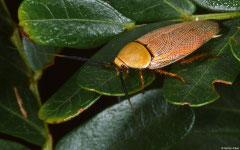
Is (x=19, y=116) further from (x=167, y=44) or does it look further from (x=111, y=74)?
(x=167, y=44)

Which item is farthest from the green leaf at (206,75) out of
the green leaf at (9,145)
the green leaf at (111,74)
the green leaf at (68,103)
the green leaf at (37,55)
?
the green leaf at (9,145)

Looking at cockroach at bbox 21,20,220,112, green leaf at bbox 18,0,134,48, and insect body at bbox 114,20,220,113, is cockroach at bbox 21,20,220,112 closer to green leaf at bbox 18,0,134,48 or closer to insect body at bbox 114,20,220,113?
insect body at bbox 114,20,220,113

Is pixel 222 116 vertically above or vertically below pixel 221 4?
below

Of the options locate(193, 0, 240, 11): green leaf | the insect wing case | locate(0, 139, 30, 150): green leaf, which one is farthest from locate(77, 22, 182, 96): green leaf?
locate(0, 139, 30, 150): green leaf

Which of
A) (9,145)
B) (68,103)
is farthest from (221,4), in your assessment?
(9,145)

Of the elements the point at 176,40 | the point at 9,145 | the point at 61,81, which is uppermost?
the point at 176,40

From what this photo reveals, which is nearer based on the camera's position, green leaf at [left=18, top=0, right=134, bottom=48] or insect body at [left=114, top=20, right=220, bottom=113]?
green leaf at [left=18, top=0, right=134, bottom=48]
